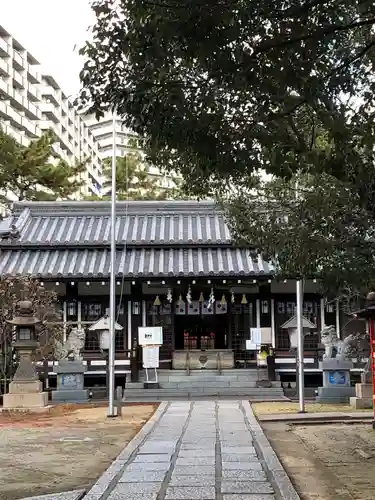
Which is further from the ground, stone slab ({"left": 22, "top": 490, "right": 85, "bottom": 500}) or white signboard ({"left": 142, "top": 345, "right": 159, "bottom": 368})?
white signboard ({"left": 142, "top": 345, "right": 159, "bottom": 368})

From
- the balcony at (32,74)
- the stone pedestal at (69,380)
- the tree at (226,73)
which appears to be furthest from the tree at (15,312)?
the balcony at (32,74)

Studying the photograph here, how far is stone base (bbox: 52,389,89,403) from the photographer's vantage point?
1922cm

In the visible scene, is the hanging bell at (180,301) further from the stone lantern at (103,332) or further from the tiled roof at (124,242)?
the stone lantern at (103,332)

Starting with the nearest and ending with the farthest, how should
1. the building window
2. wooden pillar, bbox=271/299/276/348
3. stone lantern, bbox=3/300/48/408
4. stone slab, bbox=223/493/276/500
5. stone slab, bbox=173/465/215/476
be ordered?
stone slab, bbox=223/493/276/500
stone slab, bbox=173/465/215/476
stone lantern, bbox=3/300/48/408
wooden pillar, bbox=271/299/276/348
the building window

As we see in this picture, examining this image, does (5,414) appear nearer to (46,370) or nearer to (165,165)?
(46,370)

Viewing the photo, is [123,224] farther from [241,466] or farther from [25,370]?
[241,466]

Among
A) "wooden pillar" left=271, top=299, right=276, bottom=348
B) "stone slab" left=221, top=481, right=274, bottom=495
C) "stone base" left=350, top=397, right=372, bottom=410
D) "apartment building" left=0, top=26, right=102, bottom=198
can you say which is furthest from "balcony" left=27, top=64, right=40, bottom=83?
"stone slab" left=221, top=481, right=274, bottom=495

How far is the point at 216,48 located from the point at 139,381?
57.1 ft

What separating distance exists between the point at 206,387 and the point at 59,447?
1053cm

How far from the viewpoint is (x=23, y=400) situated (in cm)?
1673

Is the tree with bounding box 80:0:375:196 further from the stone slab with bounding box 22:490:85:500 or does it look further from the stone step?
the stone step

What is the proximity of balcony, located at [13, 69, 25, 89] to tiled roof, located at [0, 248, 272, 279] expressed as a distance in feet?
117

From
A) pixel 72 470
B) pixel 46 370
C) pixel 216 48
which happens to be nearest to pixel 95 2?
pixel 216 48

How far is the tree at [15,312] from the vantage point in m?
18.9
